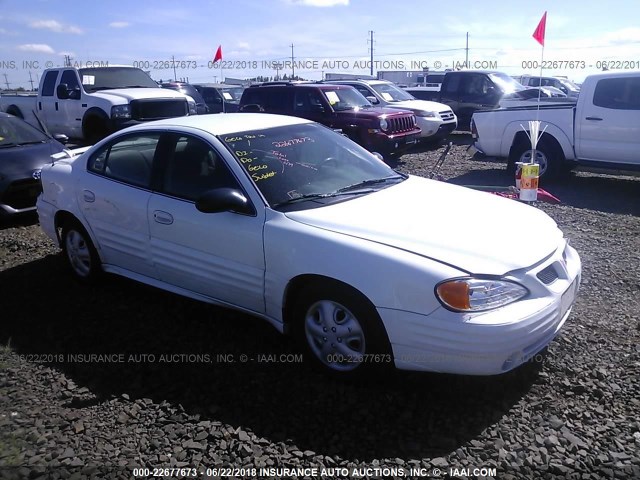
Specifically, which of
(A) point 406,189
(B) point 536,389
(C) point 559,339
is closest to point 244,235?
(A) point 406,189

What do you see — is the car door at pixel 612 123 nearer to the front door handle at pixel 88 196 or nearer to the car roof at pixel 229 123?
the car roof at pixel 229 123

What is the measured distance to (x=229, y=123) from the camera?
434 cm

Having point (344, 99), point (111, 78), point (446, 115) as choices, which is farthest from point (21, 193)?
point (446, 115)

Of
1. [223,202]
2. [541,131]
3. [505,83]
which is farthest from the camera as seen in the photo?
[505,83]

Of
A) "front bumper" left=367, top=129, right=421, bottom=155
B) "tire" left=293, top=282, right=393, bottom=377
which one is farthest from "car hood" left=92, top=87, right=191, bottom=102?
"tire" left=293, top=282, right=393, bottom=377

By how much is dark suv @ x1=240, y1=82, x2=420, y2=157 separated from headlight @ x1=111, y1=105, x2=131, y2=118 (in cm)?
248

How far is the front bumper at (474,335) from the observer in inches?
113

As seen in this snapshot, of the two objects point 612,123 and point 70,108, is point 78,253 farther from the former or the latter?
point 70,108

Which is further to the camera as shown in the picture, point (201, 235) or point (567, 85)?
point (567, 85)

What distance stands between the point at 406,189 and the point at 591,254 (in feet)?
8.60

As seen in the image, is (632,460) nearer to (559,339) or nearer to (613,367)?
(613,367)

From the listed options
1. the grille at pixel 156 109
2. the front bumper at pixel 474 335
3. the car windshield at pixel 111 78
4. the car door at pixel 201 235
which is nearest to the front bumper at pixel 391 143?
the grille at pixel 156 109

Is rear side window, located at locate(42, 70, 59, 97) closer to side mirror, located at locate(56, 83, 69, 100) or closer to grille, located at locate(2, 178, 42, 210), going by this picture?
side mirror, located at locate(56, 83, 69, 100)

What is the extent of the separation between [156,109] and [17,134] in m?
4.41
